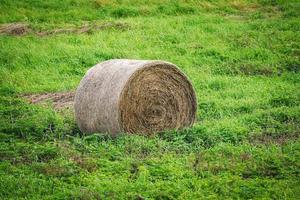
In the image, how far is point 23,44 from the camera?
64.6ft

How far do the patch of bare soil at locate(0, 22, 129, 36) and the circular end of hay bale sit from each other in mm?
10416

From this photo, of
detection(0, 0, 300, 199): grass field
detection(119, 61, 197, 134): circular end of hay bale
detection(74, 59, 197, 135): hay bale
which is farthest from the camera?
detection(119, 61, 197, 134): circular end of hay bale

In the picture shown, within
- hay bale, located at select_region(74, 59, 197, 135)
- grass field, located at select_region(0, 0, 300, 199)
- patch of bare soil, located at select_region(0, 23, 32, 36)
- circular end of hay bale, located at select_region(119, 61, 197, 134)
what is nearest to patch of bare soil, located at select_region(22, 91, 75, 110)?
grass field, located at select_region(0, 0, 300, 199)

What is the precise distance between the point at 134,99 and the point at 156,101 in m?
0.54

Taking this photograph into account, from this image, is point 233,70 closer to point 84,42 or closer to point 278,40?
point 278,40

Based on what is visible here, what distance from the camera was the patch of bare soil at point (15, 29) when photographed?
21.6m

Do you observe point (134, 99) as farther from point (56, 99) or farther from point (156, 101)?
point (56, 99)

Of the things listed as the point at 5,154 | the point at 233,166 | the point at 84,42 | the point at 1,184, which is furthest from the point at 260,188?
the point at 84,42

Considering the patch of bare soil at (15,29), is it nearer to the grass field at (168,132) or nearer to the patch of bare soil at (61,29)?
the patch of bare soil at (61,29)

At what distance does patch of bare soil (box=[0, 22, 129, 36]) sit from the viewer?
71.1ft

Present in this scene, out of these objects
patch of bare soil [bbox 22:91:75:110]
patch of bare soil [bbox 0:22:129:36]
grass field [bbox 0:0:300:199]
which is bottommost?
patch of bare soil [bbox 22:91:75:110]

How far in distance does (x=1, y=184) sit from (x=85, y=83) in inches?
143

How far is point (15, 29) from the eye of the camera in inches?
862

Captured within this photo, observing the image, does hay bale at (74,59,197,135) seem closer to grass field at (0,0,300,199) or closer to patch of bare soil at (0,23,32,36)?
grass field at (0,0,300,199)
